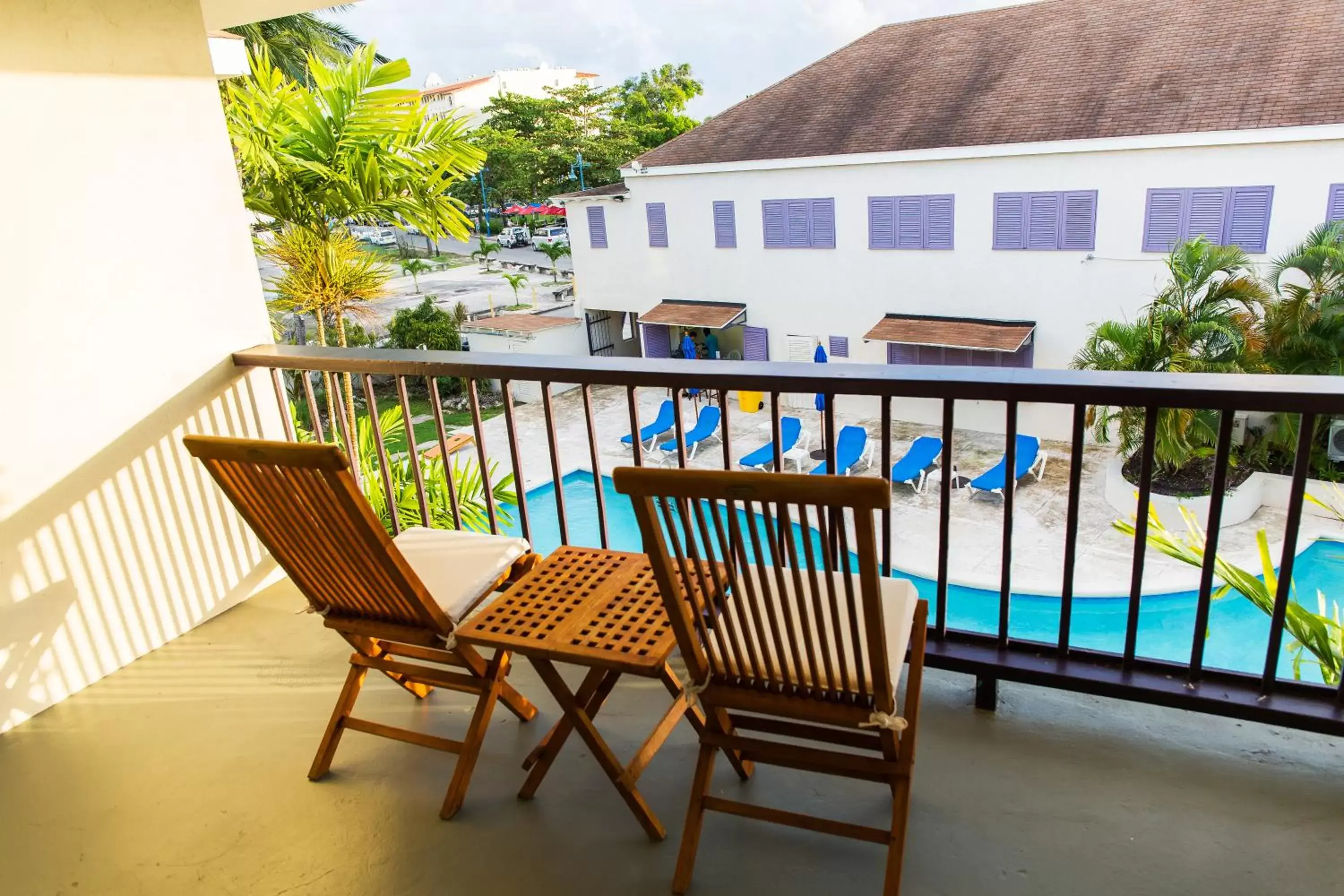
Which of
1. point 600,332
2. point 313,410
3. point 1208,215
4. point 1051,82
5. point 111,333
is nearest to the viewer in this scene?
point 111,333

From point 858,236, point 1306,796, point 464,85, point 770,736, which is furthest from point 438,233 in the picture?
point 464,85

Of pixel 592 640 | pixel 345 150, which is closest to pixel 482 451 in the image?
pixel 592 640

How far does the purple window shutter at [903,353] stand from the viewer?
1742 centimetres

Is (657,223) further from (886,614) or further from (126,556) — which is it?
(886,614)

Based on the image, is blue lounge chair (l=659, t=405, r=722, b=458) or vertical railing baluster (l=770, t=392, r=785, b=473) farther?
blue lounge chair (l=659, t=405, r=722, b=458)

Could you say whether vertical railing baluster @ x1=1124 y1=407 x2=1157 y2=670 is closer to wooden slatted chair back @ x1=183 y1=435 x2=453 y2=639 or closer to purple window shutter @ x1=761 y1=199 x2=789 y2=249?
wooden slatted chair back @ x1=183 y1=435 x2=453 y2=639

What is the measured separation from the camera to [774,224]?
18.6 meters

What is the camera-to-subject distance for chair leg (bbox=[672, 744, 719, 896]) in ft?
5.71

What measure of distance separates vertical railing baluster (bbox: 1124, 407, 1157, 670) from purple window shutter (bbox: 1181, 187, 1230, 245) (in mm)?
14484

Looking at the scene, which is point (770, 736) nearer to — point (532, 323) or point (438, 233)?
point (438, 233)

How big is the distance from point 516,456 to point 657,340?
19.5 metres

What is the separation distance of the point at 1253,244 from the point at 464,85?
150ft

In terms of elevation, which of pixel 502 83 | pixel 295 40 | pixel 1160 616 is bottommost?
pixel 1160 616

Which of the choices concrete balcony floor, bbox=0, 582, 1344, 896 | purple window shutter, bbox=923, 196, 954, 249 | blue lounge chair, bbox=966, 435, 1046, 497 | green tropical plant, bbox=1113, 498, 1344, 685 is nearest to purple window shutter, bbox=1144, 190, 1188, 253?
purple window shutter, bbox=923, 196, 954, 249
